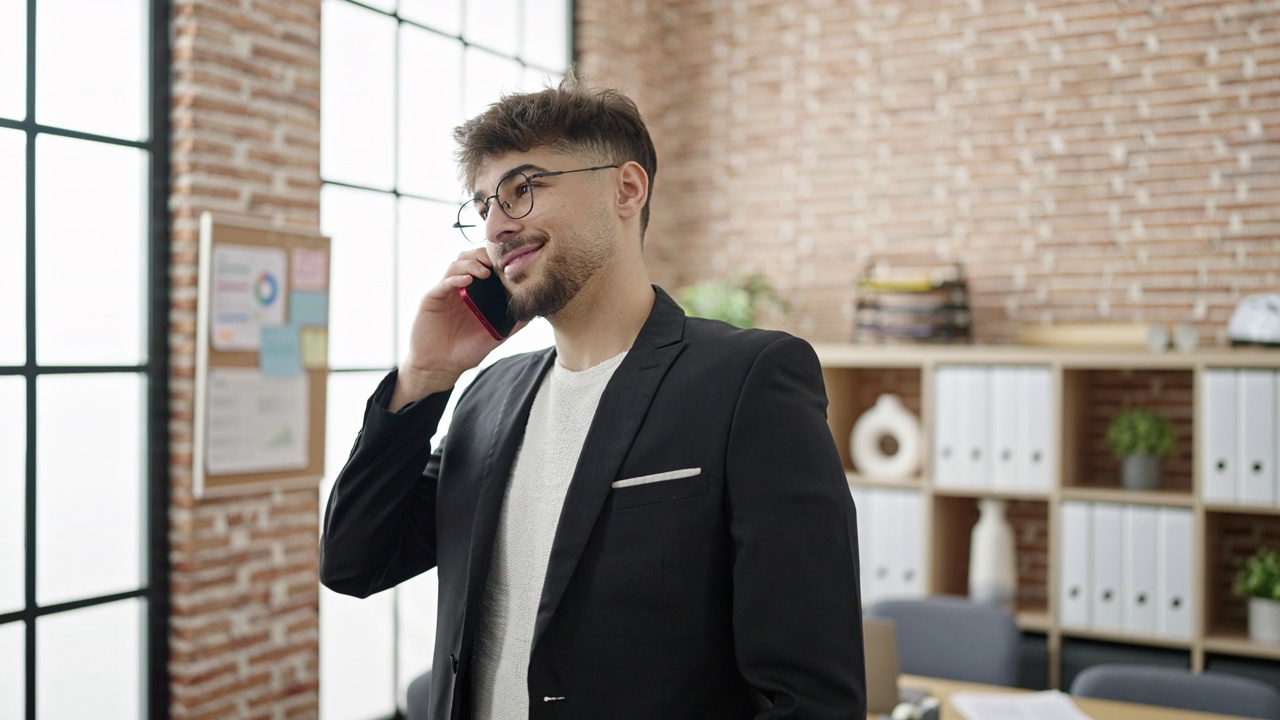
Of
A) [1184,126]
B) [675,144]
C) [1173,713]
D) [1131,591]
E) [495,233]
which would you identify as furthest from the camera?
[675,144]

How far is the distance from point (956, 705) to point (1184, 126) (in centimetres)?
272

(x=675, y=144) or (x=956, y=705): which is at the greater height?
(x=675, y=144)

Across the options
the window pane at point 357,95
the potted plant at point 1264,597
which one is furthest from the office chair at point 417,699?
the potted plant at point 1264,597

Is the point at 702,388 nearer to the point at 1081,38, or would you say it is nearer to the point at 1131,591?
the point at 1131,591

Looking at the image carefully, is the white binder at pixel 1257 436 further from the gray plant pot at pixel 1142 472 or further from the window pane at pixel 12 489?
the window pane at pixel 12 489

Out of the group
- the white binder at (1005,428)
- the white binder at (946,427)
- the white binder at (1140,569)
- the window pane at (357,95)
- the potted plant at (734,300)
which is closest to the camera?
the window pane at (357,95)

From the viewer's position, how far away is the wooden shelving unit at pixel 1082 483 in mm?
3791

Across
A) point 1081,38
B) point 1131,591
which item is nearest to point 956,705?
point 1131,591

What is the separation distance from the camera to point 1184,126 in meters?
4.23

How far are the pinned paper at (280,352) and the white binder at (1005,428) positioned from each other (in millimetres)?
2547

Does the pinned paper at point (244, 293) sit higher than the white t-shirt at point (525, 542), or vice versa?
the pinned paper at point (244, 293)

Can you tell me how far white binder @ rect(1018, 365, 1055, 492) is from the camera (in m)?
4.02

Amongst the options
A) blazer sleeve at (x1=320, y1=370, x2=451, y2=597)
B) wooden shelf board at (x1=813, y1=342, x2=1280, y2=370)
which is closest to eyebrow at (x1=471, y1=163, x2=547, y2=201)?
blazer sleeve at (x1=320, y1=370, x2=451, y2=597)

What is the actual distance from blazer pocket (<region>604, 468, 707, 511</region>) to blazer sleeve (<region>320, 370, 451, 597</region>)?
39 centimetres
